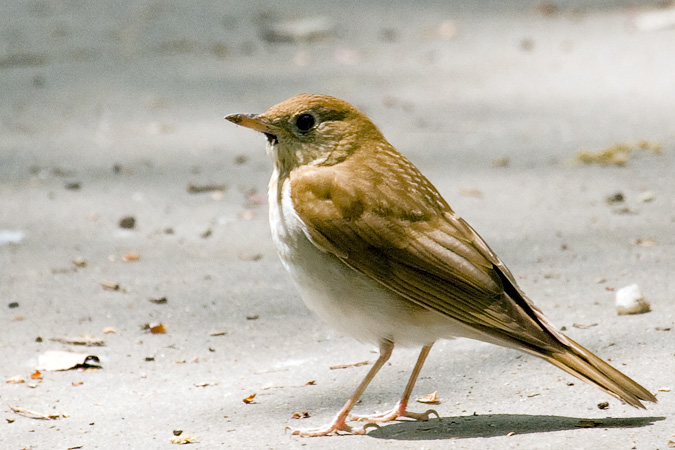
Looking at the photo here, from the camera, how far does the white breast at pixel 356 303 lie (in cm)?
340

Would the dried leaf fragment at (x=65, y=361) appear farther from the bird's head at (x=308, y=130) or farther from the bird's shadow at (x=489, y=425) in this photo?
the bird's shadow at (x=489, y=425)

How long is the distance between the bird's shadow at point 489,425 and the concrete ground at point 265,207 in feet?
0.04

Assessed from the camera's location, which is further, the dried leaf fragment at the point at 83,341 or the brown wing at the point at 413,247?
the dried leaf fragment at the point at 83,341

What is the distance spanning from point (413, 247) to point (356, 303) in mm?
249

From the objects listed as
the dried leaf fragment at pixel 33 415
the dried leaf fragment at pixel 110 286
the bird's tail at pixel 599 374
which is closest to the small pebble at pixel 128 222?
the dried leaf fragment at pixel 110 286

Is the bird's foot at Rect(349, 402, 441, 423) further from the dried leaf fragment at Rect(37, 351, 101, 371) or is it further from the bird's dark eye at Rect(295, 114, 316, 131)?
the dried leaf fragment at Rect(37, 351, 101, 371)

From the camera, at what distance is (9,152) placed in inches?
276

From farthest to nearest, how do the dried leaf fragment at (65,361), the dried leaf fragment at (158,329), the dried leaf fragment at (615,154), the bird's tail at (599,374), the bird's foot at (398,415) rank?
the dried leaf fragment at (615,154) → the dried leaf fragment at (158,329) → the dried leaf fragment at (65,361) → the bird's foot at (398,415) → the bird's tail at (599,374)

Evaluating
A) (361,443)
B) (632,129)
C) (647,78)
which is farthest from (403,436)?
(647,78)

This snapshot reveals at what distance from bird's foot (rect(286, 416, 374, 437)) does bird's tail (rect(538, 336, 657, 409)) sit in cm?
66

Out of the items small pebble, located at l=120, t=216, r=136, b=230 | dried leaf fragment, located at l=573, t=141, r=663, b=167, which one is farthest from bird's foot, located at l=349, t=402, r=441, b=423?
dried leaf fragment, located at l=573, t=141, r=663, b=167

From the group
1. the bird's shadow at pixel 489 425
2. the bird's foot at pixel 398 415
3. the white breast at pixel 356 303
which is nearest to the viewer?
the bird's shadow at pixel 489 425

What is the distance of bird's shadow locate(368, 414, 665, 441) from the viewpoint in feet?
10.8

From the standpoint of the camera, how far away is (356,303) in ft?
11.2
